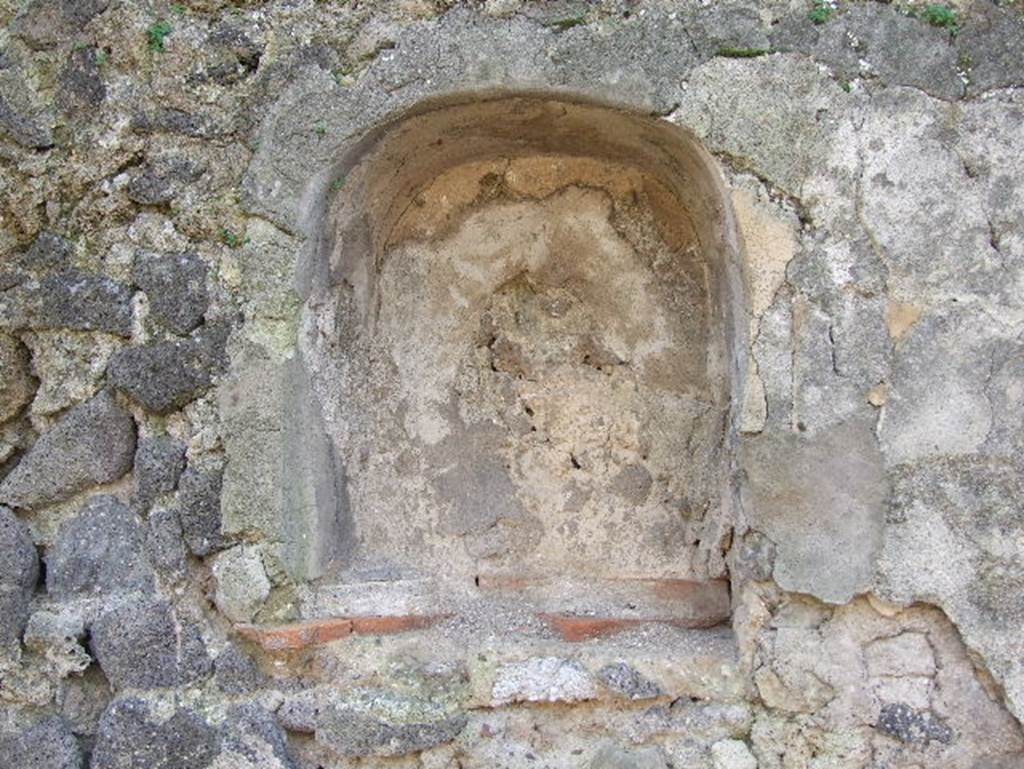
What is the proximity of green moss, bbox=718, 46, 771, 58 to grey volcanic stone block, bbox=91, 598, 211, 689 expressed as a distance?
1.77 meters

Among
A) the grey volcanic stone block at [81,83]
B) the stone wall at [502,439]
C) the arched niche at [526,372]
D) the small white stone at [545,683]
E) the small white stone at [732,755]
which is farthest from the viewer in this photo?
the arched niche at [526,372]

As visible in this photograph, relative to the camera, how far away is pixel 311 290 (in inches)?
118

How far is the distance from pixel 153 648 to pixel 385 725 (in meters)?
0.57

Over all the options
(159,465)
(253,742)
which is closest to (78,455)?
(159,465)

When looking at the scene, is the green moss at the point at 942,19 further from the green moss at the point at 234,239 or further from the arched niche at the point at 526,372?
the green moss at the point at 234,239

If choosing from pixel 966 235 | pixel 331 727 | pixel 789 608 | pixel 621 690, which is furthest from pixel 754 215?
pixel 331 727

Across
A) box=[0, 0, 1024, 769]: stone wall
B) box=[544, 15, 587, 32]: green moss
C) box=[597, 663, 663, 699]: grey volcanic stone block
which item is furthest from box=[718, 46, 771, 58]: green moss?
box=[597, 663, 663, 699]: grey volcanic stone block

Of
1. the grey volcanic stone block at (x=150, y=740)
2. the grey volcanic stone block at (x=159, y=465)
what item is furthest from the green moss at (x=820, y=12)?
the grey volcanic stone block at (x=150, y=740)

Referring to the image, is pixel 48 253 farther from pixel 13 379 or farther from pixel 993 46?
pixel 993 46

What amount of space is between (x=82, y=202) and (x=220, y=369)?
0.53m

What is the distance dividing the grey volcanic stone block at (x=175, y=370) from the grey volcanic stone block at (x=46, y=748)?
78 cm

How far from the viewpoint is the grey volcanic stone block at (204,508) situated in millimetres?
2914

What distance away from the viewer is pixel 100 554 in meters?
2.99

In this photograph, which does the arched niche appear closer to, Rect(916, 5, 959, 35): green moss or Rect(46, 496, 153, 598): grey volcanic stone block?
Rect(46, 496, 153, 598): grey volcanic stone block
